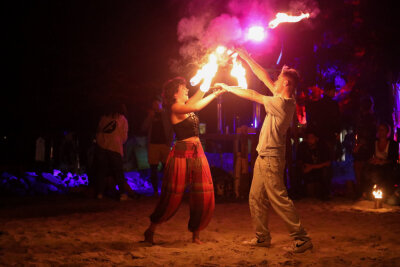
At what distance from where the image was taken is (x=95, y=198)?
9953 millimetres

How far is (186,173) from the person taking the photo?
5.52 metres

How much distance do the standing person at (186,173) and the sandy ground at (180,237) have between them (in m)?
0.35

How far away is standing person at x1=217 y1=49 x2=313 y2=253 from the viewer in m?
5.01

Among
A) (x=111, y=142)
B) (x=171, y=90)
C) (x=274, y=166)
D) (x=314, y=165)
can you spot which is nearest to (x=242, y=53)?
(x=171, y=90)

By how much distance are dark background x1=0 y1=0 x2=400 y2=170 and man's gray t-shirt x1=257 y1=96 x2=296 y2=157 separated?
759 cm

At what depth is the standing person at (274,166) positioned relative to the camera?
5008mm

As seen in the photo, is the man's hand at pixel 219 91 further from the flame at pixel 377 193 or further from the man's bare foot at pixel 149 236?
the flame at pixel 377 193

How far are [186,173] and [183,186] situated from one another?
168mm

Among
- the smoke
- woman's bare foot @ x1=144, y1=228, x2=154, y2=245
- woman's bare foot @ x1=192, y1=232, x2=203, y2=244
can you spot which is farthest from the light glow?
woman's bare foot @ x1=144, y1=228, x2=154, y2=245

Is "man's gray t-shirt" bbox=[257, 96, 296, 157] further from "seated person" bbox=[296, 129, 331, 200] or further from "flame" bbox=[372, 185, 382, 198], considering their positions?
"seated person" bbox=[296, 129, 331, 200]

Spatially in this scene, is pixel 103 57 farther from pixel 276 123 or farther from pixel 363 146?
pixel 276 123

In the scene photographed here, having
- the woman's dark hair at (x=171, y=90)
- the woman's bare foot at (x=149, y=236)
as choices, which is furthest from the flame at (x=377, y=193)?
the woman's bare foot at (x=149, y=236)

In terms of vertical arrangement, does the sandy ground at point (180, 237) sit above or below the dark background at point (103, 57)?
below

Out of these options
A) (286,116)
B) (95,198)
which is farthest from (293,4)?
(95,198)
